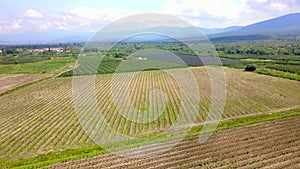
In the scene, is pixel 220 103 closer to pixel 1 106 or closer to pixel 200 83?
pixel 200 83

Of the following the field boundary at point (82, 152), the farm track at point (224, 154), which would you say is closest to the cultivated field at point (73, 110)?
the field boundary at point (82, 152)

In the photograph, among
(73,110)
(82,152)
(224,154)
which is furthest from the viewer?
(73,110)

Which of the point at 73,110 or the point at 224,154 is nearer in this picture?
the point at 224,154

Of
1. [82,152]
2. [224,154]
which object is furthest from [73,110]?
[224,154]

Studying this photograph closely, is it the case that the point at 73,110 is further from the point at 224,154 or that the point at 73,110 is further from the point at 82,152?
the point at 224,154

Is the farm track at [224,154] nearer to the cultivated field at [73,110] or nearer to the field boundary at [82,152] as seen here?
the field boundary at [82,152]

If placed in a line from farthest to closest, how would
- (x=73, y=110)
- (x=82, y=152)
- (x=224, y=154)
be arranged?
(x=73, y=110)
(x=82, y=152)
(x=224, y=154)

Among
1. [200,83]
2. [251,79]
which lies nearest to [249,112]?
[200,83]
